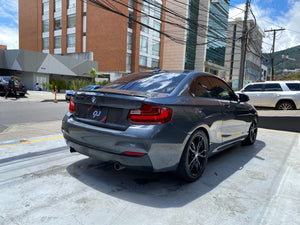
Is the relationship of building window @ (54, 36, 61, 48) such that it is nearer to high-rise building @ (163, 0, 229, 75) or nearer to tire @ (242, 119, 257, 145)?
high-rise building @ (163, 0, 229, 75)

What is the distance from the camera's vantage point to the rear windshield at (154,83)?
3149 millimetres

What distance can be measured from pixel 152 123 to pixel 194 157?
96 centimetres

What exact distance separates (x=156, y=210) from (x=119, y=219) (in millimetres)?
416

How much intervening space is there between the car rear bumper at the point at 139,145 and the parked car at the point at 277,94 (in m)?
10.2

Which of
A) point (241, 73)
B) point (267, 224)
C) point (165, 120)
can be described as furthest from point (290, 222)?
point (241, 73)

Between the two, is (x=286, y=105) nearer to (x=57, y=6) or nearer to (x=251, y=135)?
(x=251, y=135)

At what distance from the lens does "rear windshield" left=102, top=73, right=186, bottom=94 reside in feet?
10.3

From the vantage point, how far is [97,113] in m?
2.96

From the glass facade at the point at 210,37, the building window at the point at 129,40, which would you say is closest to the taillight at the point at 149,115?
the building window at the point at 129,40

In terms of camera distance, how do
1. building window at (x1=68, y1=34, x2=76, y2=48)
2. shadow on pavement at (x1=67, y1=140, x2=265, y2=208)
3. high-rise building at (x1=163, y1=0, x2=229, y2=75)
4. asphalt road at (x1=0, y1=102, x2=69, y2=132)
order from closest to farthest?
shadow on pavement at (x1=67, y1=140, x2=265, y2=208), asphalt road at (x1=0, y1=102, x2=69, y2=132), building window at (x1=68, y1=34, x2=76, y2=48), high-rise building at (x1=163, y1=0, x2=229, y2=75)

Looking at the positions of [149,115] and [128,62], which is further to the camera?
[128,62]

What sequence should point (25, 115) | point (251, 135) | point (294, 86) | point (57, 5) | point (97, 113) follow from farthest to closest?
point (57, 5) → point (294, 86) → point (25, 115) → point (251, 135) → point (97, 113)

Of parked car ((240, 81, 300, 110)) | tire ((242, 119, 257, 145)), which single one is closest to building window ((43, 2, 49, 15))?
parked car ((240, 81, 300, 110))

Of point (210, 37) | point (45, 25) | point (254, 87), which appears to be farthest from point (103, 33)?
point (254, 87)
